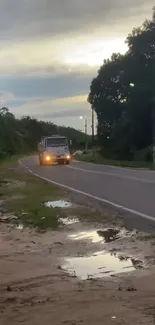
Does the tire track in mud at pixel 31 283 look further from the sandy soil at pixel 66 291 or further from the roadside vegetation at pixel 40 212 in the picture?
the roadside vegetation at pixel 40 212

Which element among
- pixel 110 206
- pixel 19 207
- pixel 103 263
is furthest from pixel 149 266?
pixel 19 207

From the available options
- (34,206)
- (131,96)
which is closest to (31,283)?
(34,206)

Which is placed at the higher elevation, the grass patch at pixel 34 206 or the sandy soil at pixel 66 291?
the sandy soil at pixel 66 291

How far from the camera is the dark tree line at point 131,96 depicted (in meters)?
61.3

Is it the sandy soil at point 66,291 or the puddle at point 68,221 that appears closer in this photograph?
the sandy soil at point 66,291

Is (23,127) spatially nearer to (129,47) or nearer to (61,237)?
(129,47)

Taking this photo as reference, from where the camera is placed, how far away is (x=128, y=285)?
23.7 feet

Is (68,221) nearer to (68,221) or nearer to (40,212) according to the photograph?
(68,221)

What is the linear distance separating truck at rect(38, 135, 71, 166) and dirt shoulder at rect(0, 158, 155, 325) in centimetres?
4089

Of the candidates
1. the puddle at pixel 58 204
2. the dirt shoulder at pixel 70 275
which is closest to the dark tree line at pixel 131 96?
the puddle at pixel 58 204

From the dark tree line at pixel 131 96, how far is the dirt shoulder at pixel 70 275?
44949 mm

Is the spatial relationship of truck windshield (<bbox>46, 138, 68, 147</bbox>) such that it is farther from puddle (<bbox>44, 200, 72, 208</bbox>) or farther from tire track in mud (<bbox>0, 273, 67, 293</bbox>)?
tire track in mud (<bbox>0, 273, 67, 293</bbox>)

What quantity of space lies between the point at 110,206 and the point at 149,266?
8.58m

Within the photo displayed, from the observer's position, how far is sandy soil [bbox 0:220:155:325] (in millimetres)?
5887
